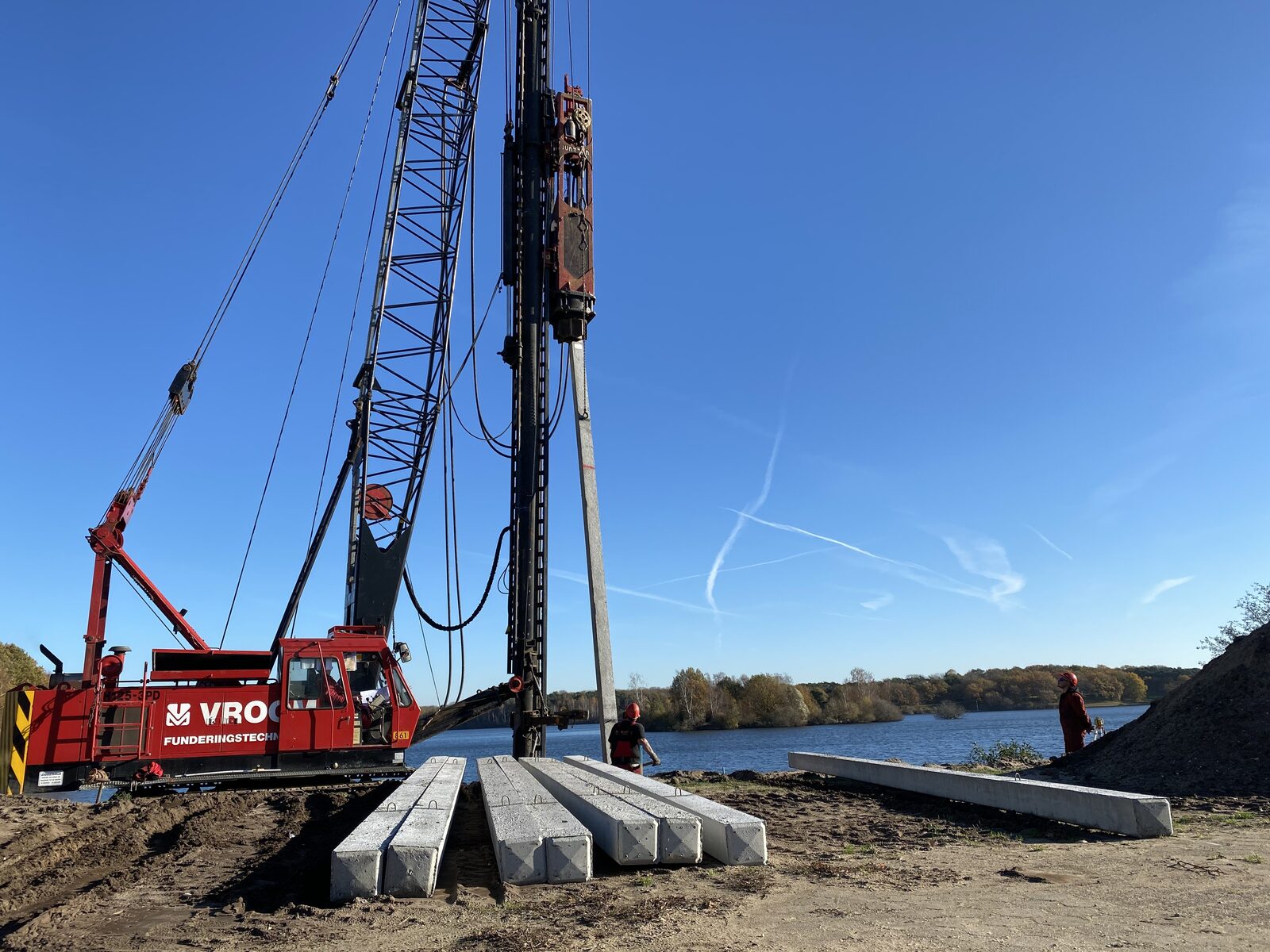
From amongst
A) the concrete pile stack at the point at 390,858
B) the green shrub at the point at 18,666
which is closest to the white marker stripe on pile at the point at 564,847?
the concrete pile stack at the point at 390,858

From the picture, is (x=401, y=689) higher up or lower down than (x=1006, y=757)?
higher up

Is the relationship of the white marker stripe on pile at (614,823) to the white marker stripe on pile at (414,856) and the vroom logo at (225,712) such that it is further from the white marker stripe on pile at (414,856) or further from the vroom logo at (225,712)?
the vroom logo at (225,712)

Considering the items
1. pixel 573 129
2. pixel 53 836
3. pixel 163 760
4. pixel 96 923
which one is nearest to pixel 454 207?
pixel 573 129

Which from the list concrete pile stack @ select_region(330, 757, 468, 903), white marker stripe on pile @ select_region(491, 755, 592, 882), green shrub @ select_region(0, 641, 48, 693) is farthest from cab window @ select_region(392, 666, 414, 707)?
green shrub @ select_region(0, 641, 48, 693)

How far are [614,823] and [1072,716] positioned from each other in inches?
407

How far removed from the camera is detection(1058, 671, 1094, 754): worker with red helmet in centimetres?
1331

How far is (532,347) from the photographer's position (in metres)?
16.8

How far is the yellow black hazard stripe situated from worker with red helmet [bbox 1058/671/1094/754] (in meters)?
15.9

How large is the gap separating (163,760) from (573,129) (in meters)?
13.2

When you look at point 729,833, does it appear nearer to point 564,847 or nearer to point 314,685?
point 564,847

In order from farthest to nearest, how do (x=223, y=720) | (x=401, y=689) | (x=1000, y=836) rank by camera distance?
(x=401, y=689)
(x=223, y=720)
(x=1000, y=836)

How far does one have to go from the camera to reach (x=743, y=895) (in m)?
5.35

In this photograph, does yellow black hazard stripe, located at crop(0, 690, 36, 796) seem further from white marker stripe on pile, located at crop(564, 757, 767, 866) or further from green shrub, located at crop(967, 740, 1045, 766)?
green shrub, located at crop(967, 740, 1045, 766)

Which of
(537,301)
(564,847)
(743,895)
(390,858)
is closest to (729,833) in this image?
(743,895)
